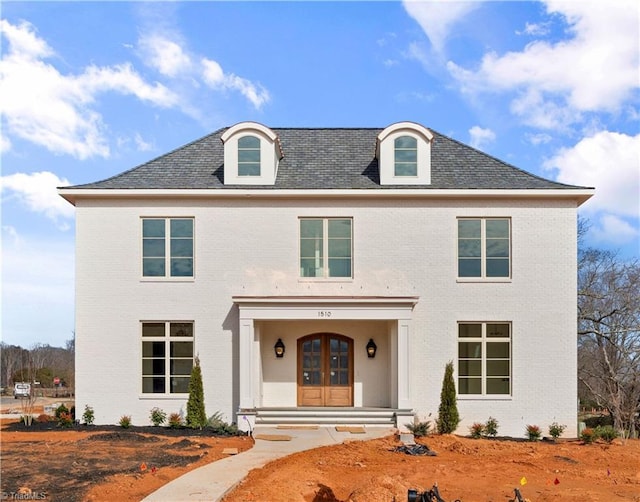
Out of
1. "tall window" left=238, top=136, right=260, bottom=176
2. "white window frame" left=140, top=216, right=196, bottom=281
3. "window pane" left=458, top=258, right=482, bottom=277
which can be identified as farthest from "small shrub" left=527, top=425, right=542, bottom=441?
"tall window" left=238, top=136, right=260, bottom=176

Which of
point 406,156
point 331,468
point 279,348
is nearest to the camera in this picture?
point 331,468

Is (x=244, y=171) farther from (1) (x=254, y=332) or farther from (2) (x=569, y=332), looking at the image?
(2) (x=569, y=332)

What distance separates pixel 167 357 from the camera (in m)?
15.8

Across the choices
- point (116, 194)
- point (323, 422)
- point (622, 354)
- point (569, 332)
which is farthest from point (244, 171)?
point (622, 354)

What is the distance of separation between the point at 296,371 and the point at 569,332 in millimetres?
7811

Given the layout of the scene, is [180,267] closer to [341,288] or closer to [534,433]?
[341,288]

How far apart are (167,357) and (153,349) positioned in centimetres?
48

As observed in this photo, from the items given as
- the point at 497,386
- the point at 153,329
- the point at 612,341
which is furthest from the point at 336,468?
the point at 612,341

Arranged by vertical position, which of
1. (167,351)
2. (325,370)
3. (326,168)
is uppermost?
(326,168)

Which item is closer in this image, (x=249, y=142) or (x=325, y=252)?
(x=325, y=252)

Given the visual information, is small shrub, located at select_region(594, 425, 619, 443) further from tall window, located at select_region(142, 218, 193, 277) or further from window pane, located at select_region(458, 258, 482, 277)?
tall window, located at select_region(142, 218, 193, 277)

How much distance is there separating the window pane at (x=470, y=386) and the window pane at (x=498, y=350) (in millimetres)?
818

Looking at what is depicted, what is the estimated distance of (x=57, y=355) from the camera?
52.8m

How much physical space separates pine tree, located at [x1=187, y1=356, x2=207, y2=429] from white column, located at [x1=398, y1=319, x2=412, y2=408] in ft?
17.6
